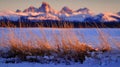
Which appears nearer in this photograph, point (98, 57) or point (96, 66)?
point (96, 66)

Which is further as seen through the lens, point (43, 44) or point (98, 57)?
point (43, 44)

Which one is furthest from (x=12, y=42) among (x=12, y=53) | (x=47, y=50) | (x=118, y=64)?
(x=118, y=64)

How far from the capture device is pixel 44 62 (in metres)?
5.97

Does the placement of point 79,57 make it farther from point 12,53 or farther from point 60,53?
point 12,53

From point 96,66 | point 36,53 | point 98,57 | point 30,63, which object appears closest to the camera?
point 96,66

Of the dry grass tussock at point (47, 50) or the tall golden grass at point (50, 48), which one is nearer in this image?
the dry grass tussock at point (47, 50)

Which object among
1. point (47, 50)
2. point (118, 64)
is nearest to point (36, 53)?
point (47, 50)

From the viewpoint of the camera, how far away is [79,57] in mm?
6344

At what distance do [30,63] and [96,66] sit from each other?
1291mm

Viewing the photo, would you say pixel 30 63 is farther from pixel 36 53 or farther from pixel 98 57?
pixel 98 57

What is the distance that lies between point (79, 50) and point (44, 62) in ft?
3.45

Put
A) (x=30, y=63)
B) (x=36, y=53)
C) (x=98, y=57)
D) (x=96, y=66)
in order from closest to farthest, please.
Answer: (x=96, y=66) < (x=30, y=63) < (x=98, y=57) < (x=36, y=53)

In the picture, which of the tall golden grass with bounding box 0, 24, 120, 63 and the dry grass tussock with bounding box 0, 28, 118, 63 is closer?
the dry grass tussock with bounding box 0, 28, 118, 63

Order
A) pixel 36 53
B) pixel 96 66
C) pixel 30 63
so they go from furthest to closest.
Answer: pixel 36 53 → pixel 30 63 → pixel 96 66
